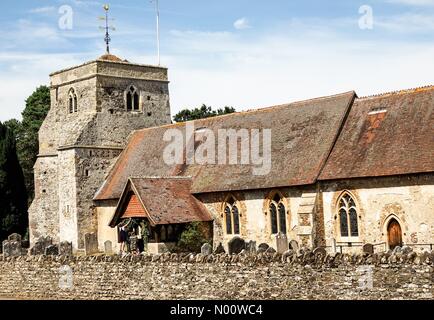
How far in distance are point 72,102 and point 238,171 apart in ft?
49.5

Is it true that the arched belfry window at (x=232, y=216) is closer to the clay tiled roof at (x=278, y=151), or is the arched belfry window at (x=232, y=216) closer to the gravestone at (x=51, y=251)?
the clay tiled roof at (x=278, y=151)

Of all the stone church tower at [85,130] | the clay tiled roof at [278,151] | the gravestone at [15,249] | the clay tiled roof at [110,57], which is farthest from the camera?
the clay tiled roof at [110,57]

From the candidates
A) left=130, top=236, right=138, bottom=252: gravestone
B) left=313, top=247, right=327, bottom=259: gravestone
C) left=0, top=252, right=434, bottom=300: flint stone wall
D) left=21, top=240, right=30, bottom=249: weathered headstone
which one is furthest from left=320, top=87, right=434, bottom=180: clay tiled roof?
left=21, top=240, right=30, bottom=249: weathered headstone

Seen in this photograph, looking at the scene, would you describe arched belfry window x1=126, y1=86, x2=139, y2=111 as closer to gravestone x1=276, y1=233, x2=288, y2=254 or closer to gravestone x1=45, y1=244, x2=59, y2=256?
gravestone x1=45, y1=244, x2=59, y2=256

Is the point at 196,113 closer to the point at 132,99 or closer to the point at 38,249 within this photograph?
the point at 132,99

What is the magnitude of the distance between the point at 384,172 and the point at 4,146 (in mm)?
30646

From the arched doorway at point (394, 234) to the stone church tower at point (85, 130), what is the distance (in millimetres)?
18856

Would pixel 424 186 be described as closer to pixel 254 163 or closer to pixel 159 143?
pixel 254 163

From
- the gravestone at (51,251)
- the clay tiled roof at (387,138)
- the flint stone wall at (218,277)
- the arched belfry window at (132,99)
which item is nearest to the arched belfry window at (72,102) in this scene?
the arched belfry window at (132,99)

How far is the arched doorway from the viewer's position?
1102 inches

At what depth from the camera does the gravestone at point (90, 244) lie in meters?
Result: 36.1

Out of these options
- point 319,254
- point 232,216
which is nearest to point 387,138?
point 232,216

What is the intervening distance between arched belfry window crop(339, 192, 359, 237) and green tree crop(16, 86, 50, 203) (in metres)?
41.3
